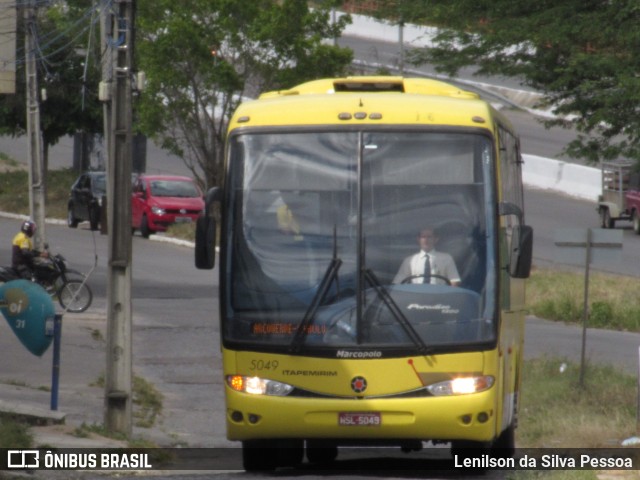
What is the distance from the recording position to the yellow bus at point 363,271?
418 inches

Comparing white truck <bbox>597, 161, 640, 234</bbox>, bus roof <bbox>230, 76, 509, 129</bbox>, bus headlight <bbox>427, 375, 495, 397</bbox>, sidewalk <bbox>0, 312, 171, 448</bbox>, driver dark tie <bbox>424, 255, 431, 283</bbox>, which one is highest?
bus roof <bbox>230, 76, 509, 129</bbox>

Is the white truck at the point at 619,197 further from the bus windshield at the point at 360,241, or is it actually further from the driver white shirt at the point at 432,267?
the driver white shirt at the point at 432,267

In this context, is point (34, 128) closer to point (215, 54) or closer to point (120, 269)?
point (215, 54)

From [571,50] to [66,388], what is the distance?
7.56m

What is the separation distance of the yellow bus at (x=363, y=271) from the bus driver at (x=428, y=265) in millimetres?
11

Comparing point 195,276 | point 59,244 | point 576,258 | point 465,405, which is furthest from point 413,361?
point 59,244

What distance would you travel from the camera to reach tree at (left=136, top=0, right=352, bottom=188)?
121 feet

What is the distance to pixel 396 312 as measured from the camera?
1070cm

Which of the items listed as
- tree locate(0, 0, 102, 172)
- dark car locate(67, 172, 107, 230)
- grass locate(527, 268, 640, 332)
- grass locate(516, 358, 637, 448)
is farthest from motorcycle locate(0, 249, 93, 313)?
tree locate(0, 0, 102, 172)

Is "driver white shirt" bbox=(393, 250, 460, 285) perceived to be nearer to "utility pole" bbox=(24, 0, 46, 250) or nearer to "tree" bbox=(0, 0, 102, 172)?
"utility pole" bbox=(24, 0, 46, 250)

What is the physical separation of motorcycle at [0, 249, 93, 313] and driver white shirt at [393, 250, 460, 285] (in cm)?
1510

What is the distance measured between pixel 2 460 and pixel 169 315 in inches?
613

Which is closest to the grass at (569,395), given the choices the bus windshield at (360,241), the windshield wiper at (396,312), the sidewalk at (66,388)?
the sidewalk at (66,388)

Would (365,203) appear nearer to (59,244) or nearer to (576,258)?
(576,258)
